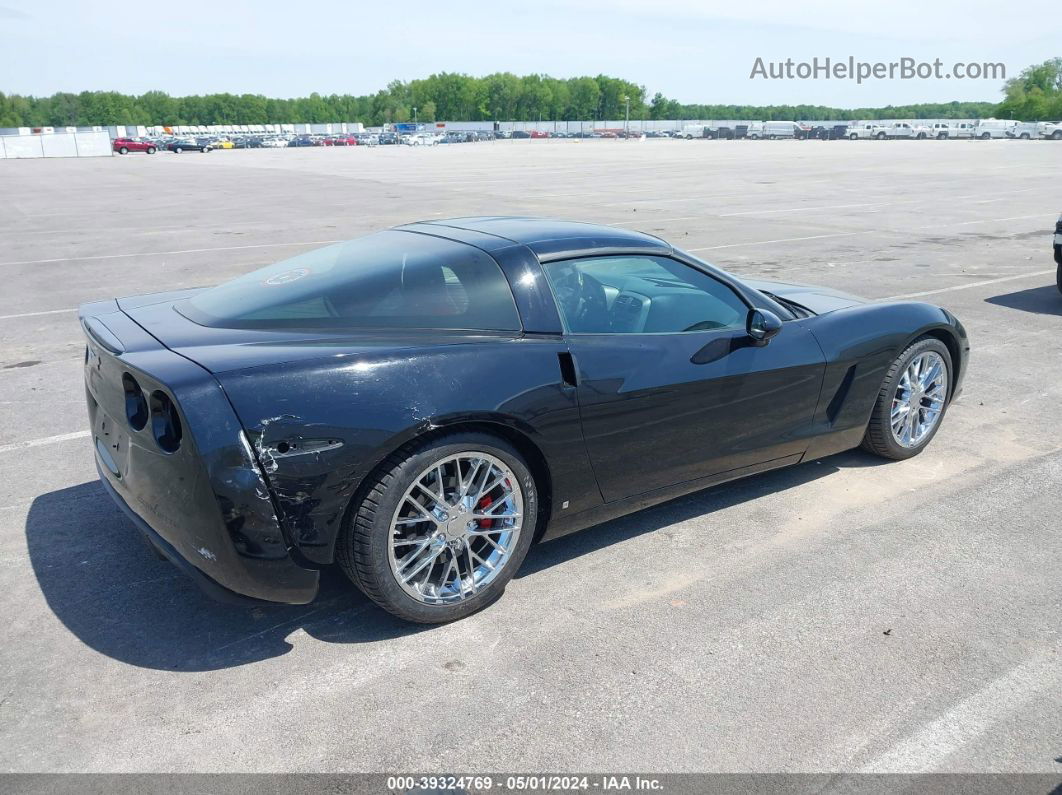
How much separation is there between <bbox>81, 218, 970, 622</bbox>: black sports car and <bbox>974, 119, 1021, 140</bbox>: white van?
91381 mm

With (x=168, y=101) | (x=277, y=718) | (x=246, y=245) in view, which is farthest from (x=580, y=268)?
(x=168, y=101)

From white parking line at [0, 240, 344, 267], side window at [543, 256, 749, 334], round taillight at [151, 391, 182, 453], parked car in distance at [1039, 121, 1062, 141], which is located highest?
parked car in distance at [1039, 121, 1062, 141]

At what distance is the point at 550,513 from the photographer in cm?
364

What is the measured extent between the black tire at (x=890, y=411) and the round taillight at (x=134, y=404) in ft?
11.8

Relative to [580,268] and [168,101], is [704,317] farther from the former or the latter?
[168,101]

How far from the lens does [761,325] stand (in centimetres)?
408

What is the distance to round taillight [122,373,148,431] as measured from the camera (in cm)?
317


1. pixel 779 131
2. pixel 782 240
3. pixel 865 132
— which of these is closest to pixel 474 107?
pixel 779 131

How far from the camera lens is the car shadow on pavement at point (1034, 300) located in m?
9.20

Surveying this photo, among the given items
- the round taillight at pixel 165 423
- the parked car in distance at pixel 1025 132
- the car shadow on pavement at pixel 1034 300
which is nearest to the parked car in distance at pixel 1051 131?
the parked car in distance at pixel 1025 132

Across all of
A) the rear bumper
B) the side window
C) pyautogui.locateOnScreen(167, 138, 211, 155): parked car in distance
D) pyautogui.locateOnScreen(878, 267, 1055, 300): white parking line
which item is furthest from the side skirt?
pyautogui.locateOnScreen(167, 138, 211, 155): parked car in distance

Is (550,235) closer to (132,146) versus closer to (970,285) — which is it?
(970,285)

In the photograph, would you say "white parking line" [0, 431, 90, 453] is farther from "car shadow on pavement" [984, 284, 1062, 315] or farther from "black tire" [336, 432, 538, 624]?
"car shadow on pavement" [984, 284, 1062, 315]

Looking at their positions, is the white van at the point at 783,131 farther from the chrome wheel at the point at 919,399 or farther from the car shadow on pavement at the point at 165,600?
the car shadow on pavement at the point at 165,600
